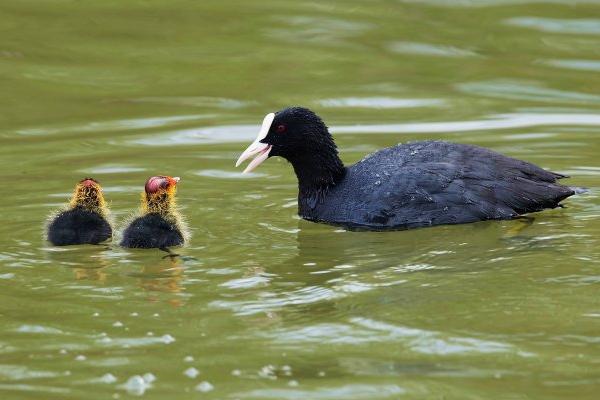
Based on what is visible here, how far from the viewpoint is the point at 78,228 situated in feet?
27.2

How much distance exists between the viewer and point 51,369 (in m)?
5.88

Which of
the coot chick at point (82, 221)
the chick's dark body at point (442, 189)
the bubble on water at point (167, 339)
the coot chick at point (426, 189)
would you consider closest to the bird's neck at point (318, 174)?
the coot chick at point (426, 189)

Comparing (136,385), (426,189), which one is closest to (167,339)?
(136,385)

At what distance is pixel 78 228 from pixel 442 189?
248 centimetres

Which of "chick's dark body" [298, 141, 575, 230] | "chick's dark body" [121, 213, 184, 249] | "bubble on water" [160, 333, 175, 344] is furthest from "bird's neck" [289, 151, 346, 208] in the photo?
"bubble on water" [160, 333, 175, 344]

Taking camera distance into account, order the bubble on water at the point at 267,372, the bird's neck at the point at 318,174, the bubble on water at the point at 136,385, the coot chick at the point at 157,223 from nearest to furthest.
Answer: the bubble on water at the point at 136,385, the bubble on water at the point at 267,372, the coot chick at the point at 157,223, the bird's neck at the point at 318,174

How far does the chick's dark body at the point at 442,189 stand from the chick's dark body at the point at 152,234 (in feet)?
4.76

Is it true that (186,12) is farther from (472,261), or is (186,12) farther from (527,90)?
(472,261)

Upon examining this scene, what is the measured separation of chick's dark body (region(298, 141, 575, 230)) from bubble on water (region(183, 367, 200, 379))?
3.22 m

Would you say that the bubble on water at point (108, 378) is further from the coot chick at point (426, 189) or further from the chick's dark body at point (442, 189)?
the chick's dark body at point (442, 189)

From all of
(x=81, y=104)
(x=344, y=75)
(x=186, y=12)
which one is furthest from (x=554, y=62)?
(x=81, y=104)

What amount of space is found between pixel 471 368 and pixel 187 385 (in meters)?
1.28

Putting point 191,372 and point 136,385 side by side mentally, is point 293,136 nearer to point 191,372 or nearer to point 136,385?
point 191,372

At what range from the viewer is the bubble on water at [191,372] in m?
5.80
